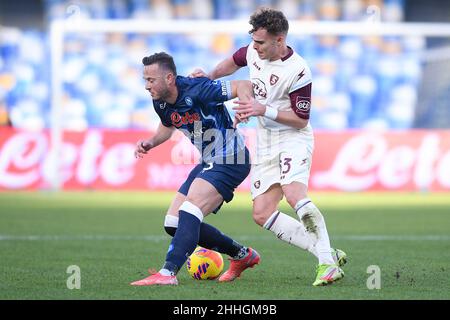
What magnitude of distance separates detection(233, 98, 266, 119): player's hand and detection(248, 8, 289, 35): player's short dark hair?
58cm

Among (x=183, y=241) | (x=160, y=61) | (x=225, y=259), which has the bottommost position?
(x=225, y=259)

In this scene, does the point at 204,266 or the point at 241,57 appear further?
the point at 241,57

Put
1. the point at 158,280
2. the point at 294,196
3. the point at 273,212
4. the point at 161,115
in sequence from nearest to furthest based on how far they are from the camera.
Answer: the point at 158,280 → the point at 294,196 → the point at 273,212 → the point at 161,115

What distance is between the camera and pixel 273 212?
23.6 ft

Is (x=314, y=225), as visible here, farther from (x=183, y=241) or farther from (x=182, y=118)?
(x=182, y=118)

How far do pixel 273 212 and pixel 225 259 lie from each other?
6.20 ft

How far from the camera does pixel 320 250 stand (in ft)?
22.9

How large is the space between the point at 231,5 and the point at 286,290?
20985 millimetres

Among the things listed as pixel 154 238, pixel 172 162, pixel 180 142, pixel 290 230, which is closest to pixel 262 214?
pixel 290 230

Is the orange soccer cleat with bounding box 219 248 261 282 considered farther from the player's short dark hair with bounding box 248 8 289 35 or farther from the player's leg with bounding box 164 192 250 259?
the player's short dark hair with bounding box 248 8 289 35

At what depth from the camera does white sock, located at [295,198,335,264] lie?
693 centimetres

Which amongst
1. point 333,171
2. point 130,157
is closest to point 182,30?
point 130,157

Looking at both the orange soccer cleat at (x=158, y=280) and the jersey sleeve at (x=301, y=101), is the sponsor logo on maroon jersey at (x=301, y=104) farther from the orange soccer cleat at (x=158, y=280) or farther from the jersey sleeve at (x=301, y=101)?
the orange soccer cleat at (x=158, y=280)

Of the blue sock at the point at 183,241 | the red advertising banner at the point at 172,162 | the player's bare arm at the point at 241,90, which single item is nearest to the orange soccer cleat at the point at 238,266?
the blue sock at the point at 183,241
